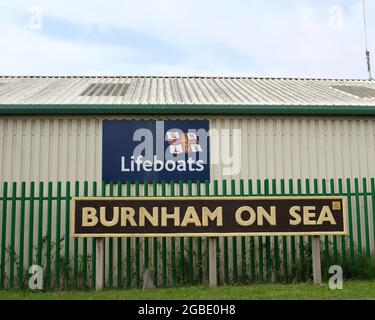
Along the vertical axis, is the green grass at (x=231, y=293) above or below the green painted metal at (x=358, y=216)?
below

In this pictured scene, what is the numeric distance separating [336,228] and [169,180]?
343cm

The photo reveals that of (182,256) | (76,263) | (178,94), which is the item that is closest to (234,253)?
(182,256)

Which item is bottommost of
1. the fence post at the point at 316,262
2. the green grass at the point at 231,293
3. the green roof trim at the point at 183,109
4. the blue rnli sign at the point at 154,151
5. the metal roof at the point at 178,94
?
the green grass at the point at 231,293

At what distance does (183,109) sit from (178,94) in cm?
247

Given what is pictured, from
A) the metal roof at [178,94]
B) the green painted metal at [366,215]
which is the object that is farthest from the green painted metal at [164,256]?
the green painted metal at [366,215]

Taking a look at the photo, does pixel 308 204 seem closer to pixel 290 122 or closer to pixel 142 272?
pixel 290 122

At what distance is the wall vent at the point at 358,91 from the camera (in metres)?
13.7

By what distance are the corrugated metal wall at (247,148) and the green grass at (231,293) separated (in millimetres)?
2176

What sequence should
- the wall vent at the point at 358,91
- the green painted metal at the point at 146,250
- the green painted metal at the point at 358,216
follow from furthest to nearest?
1. the wall vent at the point at 358,91
2. the green painted metal at the point at 358,216
3. the green painted metal at the point at 146,250

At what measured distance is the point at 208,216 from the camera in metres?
9.16

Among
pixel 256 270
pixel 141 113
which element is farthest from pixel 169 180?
pixel 256 270

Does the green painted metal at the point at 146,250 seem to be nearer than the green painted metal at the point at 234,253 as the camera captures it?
Yes

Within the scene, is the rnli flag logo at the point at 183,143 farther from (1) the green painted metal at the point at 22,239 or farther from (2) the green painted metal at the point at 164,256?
(1) the green painted metal at the point at 22,239

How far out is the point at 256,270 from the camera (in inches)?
396
